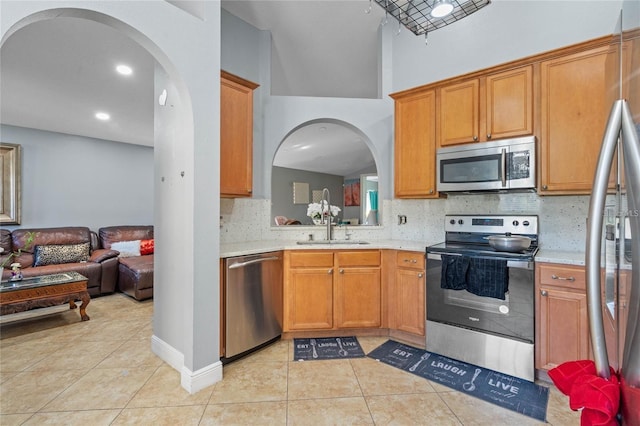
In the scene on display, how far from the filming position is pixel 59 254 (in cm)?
444

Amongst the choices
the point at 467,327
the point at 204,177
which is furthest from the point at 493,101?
the point at 204,177

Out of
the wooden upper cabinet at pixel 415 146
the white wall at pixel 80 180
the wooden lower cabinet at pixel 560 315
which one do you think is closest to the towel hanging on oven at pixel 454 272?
the wooden lower cabinet at pixel 560 315

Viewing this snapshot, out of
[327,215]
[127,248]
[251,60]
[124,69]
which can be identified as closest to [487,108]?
[327,215]

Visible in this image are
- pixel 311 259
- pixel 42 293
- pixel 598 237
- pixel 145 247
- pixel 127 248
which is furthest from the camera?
pixel 145 247

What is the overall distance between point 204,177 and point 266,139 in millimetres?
1317

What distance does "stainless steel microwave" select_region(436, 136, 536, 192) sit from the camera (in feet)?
7.83

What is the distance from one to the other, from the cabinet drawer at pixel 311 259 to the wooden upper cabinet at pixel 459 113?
4.75 ft

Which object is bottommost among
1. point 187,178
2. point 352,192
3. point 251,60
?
point 187,178

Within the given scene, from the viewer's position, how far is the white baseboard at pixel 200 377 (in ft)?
6.70

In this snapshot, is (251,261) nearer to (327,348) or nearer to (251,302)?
(251,302)

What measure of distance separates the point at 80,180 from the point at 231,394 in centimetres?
518

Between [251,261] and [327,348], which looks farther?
[327,348]

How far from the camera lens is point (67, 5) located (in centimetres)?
153

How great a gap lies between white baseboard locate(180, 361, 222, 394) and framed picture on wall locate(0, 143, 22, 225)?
4.67m
